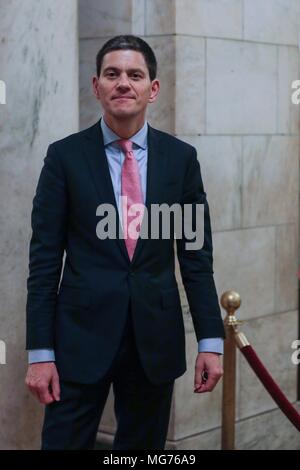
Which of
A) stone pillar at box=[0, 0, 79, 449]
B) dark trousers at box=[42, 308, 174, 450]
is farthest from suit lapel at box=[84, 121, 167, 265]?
stone pillar at box=[0, 0, 79, 449]

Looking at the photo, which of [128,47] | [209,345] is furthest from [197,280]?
[128,47]

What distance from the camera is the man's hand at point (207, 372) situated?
452 cm

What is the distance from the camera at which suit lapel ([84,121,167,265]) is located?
436cm

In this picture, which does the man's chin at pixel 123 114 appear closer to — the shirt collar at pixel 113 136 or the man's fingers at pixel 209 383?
the shirt collar at pixel 113 136

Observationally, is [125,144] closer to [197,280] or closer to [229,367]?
[197,280]

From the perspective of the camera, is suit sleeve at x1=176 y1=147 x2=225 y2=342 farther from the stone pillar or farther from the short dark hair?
the stone pillar

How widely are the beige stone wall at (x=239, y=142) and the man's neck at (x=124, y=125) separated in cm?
191

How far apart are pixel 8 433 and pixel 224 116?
258 centimetres

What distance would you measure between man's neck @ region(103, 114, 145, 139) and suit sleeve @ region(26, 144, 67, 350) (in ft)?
0.95

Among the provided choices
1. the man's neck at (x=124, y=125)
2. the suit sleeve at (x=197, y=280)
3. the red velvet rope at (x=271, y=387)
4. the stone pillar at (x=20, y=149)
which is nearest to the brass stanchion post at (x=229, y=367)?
the red velvet rope at (x=271, y=387)

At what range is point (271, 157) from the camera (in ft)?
23.5
